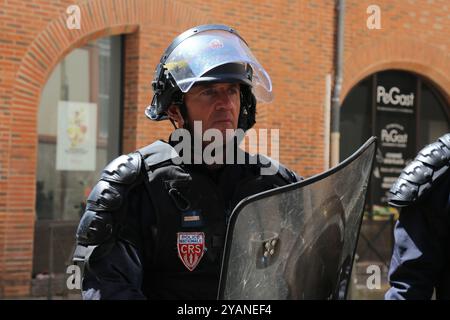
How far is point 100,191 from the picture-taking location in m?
2.24

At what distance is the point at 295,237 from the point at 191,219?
54cm

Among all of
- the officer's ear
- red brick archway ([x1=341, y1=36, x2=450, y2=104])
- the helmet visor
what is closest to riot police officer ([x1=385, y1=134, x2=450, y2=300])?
the helmet visor

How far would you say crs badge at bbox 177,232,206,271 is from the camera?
233 centimetres

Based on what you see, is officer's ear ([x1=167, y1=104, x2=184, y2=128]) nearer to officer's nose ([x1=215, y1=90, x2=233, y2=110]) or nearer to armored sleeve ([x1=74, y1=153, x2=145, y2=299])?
officer's nose ([x1=215, y1=90, x2=233, y2=110])

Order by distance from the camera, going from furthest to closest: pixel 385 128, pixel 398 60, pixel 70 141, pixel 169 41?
pixel 385 128 < pixel 398 60 < pixel 169 41 < pixel 70 141

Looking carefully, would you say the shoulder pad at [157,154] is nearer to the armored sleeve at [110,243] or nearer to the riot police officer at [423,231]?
the armored sleeve at [110,243]

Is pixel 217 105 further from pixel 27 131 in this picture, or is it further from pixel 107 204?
pixel 27 131

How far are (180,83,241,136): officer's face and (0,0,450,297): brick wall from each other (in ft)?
20.4

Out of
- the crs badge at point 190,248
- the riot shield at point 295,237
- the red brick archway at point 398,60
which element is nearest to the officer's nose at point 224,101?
the crs badge at point 190,248

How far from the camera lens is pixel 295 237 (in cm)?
190

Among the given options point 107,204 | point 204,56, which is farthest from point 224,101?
point 107,204

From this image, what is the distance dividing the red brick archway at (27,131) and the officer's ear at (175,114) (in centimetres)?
604

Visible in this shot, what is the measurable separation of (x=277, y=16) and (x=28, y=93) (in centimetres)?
365

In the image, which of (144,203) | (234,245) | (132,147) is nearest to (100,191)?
(144,203)
